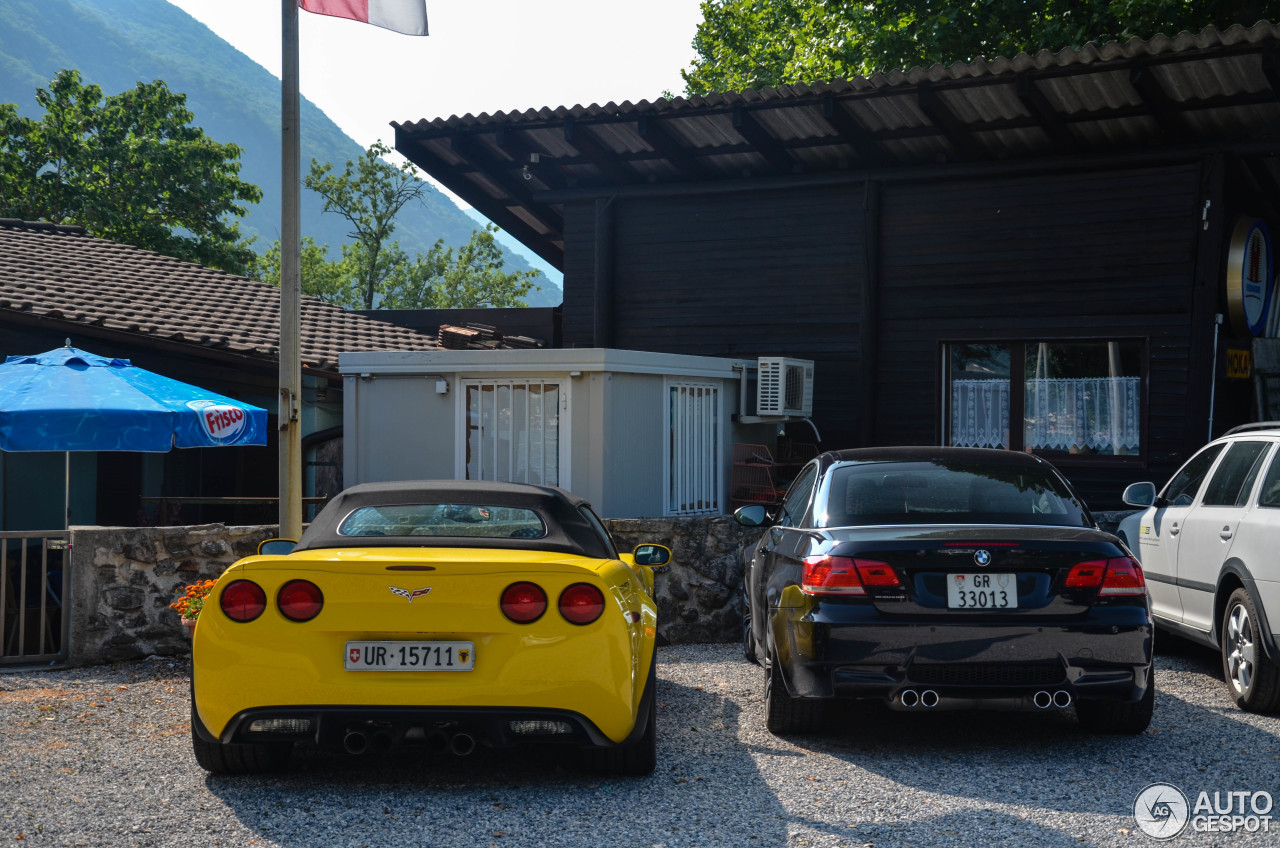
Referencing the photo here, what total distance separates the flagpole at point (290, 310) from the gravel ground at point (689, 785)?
60.7 inches

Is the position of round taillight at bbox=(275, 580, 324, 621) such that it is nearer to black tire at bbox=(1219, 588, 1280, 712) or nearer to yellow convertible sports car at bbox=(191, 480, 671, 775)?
yellow convertible sports car at bbox=(191, 480, 671, 775)

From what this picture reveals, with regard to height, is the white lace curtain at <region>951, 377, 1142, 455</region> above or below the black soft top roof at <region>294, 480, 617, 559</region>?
above

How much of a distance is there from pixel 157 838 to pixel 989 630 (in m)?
3.43

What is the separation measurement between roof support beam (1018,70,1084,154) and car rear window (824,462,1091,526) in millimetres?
5697

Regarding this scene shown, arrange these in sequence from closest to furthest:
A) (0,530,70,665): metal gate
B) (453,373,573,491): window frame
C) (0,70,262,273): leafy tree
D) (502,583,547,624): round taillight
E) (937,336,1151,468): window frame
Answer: (502,583,547,624): round taillight
(0,530,70,665): metal gate
(453,373,573,491): window frame
(937,336,1151,468): window frame
(0,70,262,273): leafy tree

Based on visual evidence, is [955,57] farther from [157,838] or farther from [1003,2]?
[157,838]

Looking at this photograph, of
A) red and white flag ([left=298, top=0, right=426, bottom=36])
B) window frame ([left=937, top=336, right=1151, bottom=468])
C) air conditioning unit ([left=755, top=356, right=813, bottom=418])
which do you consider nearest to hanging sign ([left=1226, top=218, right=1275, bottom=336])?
window frame ([left=937, top=336, right=1151, bottom=468])

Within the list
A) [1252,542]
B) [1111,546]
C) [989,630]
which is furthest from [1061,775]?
[1252,542]

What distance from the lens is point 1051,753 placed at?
5.40 metres

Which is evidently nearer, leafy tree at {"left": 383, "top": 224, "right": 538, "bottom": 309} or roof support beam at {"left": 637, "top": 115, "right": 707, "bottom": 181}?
roof support beam at {"left": 637, "top": 115, "right": 707, "bottom": 181}

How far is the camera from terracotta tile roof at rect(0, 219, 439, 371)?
13633mm

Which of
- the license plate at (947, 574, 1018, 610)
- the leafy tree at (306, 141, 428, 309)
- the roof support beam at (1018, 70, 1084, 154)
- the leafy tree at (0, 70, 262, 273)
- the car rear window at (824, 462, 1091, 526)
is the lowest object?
the license plate at (947, 574, 1018, 610)

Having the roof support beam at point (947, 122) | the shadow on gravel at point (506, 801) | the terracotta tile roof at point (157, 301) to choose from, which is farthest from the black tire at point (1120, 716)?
the terracotta tile roof at point (157, 301)

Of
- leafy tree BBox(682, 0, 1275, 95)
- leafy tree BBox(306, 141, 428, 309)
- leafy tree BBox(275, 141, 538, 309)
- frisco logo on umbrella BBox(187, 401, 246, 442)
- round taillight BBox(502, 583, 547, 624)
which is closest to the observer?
round taillight BBox(502, 583, 547, 624)
